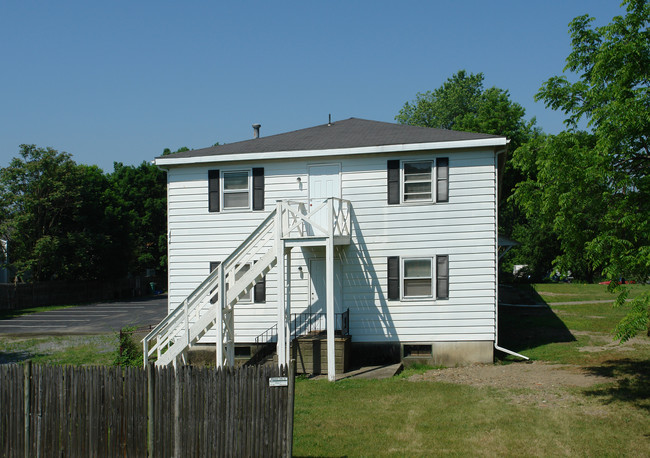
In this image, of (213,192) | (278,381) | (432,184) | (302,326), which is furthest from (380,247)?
(278,381)

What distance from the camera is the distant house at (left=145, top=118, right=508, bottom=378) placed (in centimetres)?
1686

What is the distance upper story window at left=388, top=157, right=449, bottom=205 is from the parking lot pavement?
15.1 metres

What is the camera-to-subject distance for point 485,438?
32.3 feet

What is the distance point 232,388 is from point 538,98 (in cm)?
907

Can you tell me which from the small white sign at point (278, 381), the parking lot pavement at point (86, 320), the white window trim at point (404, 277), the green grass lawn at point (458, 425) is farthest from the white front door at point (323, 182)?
the parking lot pavement at point (86, 320)

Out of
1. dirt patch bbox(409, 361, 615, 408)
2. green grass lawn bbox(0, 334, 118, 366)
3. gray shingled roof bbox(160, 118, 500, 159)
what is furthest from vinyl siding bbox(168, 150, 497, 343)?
green grass lawn bbox(0, 334, 118, 366)

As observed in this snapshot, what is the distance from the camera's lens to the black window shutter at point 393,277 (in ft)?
56.6

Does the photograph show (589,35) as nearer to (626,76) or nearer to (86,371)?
(626,76)

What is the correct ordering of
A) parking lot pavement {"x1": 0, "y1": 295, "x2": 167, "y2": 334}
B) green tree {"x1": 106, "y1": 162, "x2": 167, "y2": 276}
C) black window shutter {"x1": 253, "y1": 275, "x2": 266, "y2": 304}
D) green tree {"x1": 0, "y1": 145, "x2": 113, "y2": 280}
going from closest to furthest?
black window shutter {"x1": 253, "y1": 275, "x2": 266, "y2": 304} → parking lot pavement {"x1": 0, "y1": 295, "x2": 167, "y2": 334} → green tree {"x1": 0, "y1": 145, "x2": 113, "y2": 280} → green tree {"x1": 106, "y1": 162, "x2": 167, "y2": 276}

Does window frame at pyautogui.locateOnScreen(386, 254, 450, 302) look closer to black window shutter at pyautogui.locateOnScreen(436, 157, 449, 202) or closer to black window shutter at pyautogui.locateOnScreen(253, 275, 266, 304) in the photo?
black window shutter at pyautogui.locateOnScreen(436, 157, 449, 202)

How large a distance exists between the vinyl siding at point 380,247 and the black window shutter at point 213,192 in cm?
19

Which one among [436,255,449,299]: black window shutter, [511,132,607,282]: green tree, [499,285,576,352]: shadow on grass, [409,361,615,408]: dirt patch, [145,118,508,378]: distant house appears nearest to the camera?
[511,132,607,282]: green tree

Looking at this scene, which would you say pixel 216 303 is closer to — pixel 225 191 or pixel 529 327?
pixel 225 191

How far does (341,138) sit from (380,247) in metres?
3.86
